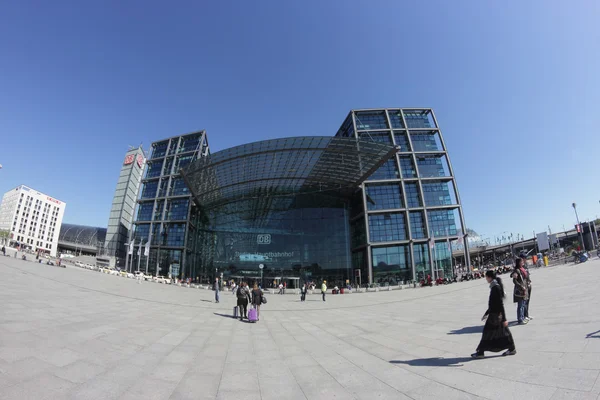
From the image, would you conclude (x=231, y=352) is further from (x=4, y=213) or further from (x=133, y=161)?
(x=4, y=213)

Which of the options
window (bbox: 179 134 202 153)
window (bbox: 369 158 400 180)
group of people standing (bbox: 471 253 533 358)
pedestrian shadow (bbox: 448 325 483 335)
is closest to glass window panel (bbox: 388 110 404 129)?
window (bbox: 369 158 400 180)

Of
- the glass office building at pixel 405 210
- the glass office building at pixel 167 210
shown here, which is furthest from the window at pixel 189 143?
the glass office building at pixel 405 210

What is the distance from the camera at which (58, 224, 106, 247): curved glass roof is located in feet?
388

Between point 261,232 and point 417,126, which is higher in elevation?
point 417,126

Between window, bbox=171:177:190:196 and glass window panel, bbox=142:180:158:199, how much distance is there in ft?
17.9

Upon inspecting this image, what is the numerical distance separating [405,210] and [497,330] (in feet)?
159

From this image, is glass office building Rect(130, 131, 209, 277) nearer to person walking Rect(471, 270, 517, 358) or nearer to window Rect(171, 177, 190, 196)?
window Rect(171, 177, 190, 196)

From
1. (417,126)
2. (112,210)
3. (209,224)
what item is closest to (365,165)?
(417,126)

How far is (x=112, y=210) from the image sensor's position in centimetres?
7938

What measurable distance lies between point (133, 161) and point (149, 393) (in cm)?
9754

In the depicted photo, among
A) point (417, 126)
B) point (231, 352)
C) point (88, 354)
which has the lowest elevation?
point (231, 352)

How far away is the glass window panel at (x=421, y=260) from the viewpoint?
48469 millimetres

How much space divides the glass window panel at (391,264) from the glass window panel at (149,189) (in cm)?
5335

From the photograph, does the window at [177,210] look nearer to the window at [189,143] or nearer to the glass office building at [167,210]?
the glass office building at [167,210]
